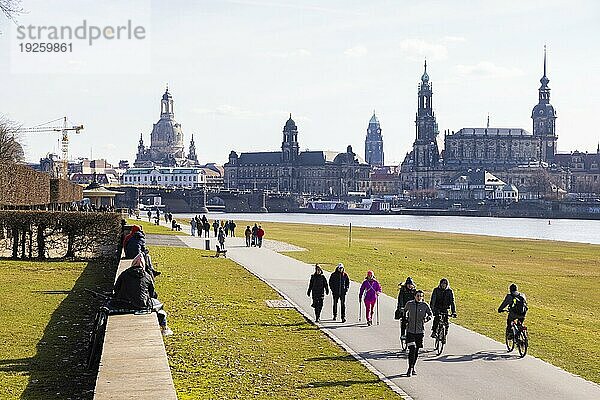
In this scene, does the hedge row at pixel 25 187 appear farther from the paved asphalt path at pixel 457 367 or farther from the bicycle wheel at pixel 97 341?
the bicycle wheel at pixel 97 341

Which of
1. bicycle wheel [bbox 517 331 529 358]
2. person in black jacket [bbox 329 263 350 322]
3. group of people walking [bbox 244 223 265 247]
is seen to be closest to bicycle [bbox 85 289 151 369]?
bicycle wheel [bbox 517 331 529 358]

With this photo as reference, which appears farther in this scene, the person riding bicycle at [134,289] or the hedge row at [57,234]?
the hedge row at [57,234]

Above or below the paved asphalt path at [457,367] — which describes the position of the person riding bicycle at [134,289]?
above

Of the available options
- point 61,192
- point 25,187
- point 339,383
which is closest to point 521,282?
point 339,383

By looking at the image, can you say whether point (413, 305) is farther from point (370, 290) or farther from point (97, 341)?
point (97, 341)

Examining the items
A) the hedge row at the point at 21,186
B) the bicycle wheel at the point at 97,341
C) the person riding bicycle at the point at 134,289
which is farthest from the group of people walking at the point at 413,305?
the hedge row at the point at 21,186

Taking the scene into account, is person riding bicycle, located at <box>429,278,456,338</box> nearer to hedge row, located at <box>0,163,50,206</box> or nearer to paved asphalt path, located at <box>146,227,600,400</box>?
paved asphalt path, located at <box>146,227,600,400</box>

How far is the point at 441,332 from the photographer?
16500mm

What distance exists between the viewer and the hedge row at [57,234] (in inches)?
1292

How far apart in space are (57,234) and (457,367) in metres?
21.8

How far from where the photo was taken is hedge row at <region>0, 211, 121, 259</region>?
108 ft

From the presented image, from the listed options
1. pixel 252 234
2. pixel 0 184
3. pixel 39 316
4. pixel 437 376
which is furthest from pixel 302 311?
pixel 252 234

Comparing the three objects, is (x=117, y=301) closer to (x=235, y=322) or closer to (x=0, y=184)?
(x=235, y=322)

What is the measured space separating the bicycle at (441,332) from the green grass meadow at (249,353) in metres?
1.75
